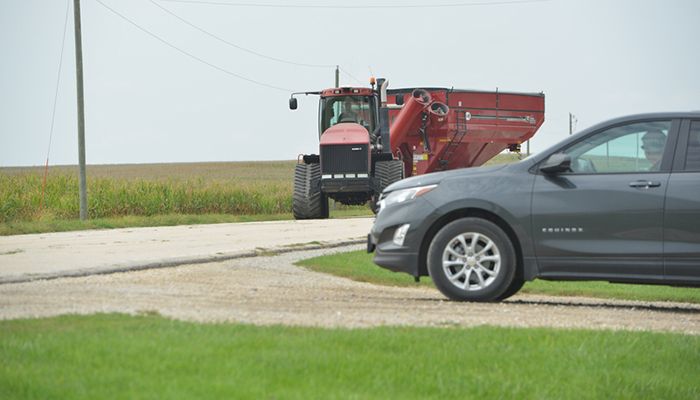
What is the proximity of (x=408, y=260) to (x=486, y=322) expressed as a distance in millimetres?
2239

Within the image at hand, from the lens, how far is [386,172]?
1211 inches

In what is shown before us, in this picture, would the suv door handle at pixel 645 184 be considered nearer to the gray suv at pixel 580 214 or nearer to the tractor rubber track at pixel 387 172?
the gray suv at pixel 580 214

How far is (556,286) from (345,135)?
601 inches

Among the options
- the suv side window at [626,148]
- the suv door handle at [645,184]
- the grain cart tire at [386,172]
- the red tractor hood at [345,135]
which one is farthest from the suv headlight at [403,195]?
the grain cart tire at [386,172]

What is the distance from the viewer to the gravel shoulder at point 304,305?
9844mm

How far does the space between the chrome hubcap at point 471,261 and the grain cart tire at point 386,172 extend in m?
18.6

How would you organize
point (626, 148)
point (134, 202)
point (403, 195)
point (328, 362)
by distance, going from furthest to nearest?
point (134, 202) < point (403, 195) < point (626, 148) < point (328, 362)

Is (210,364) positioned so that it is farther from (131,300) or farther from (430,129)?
(430,129)

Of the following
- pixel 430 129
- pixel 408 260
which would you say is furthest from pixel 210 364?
pixel 430 129

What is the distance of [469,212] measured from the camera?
474 inches

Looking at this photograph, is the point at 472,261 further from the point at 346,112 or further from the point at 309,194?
the point at 309,194

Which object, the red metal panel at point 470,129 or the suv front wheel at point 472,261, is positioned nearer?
the suv front wheel at point 472,261

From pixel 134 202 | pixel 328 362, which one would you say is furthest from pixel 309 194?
pixel 328 362

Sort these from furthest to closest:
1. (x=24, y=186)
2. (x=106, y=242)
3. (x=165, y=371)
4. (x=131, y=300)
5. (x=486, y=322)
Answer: (x=24, y=186) < (x=106, y=242) < (x=131, y=300) < (x=486, y=322) < (x=165, y=371)
